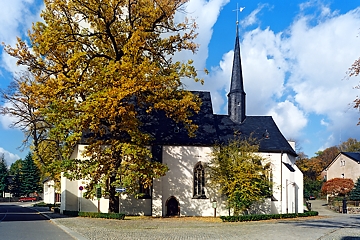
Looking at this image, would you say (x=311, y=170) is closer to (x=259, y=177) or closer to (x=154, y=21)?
(x=259, y=177)

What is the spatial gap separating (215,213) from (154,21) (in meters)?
15.3

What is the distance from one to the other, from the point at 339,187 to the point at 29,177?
59051mm

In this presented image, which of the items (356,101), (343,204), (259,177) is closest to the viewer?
A: (356,101)

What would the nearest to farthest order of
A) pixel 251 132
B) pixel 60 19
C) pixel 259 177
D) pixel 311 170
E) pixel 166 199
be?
pixel 60 19, pixel 259 177, pixel 166 199, pixel 251 132, pixel 311 170

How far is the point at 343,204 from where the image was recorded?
44.6 metres

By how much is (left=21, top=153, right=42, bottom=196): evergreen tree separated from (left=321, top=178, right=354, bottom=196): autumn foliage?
55.0 meters

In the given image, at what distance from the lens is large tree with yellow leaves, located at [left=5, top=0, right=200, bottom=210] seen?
76.8ft

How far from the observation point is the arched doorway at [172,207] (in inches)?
1276

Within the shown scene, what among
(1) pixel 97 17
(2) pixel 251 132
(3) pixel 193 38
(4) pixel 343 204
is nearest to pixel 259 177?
(2) pixel 251 132

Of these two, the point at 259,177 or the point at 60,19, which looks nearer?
the point at 60,19

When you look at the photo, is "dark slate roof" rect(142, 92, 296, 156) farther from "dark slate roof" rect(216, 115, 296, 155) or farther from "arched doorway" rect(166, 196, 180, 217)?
"arched doorway" rect(166, 196, 180, 217)

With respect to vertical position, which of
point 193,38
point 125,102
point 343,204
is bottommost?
point 343,204

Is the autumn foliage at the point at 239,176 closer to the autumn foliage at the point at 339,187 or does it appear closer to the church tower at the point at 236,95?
the church tower at the point at 236,95

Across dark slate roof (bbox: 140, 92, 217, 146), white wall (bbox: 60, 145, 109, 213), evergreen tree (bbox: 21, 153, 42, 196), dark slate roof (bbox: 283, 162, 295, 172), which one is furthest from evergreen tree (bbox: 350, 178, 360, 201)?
evergreen tree (bbox: 21, 153, 42, 196)
